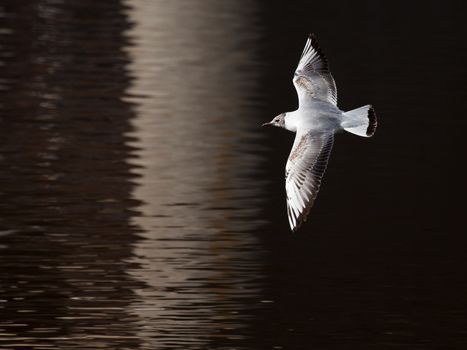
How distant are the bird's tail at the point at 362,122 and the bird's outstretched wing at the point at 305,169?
0.26m

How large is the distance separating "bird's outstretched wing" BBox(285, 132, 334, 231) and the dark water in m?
1.14

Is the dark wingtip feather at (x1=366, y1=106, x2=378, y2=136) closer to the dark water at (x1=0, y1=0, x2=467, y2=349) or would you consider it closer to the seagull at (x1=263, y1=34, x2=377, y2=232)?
the seagull at (x1=263, y1=34, x2=377, y2=232)

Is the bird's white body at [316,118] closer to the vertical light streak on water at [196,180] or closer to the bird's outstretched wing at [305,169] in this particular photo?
the bird's outstretched wing at [305,169]

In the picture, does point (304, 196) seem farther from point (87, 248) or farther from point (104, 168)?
point (104, 168)

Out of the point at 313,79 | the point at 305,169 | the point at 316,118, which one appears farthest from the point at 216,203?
the point at 305,169

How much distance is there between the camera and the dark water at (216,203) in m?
12.8

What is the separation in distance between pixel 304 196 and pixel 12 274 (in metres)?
3.27

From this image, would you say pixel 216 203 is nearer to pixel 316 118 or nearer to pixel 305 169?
pixel 316 118

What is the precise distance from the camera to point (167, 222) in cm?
1602

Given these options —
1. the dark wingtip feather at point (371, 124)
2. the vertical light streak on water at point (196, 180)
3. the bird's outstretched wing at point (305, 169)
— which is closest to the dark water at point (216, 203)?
the vertical light streak on water at point (196, 180)

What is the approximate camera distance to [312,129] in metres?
12.4

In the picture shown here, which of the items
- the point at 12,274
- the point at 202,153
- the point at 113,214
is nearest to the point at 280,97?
the point at 202,153

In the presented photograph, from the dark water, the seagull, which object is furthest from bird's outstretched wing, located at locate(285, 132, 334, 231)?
the dark water

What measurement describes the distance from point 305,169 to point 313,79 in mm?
1027
